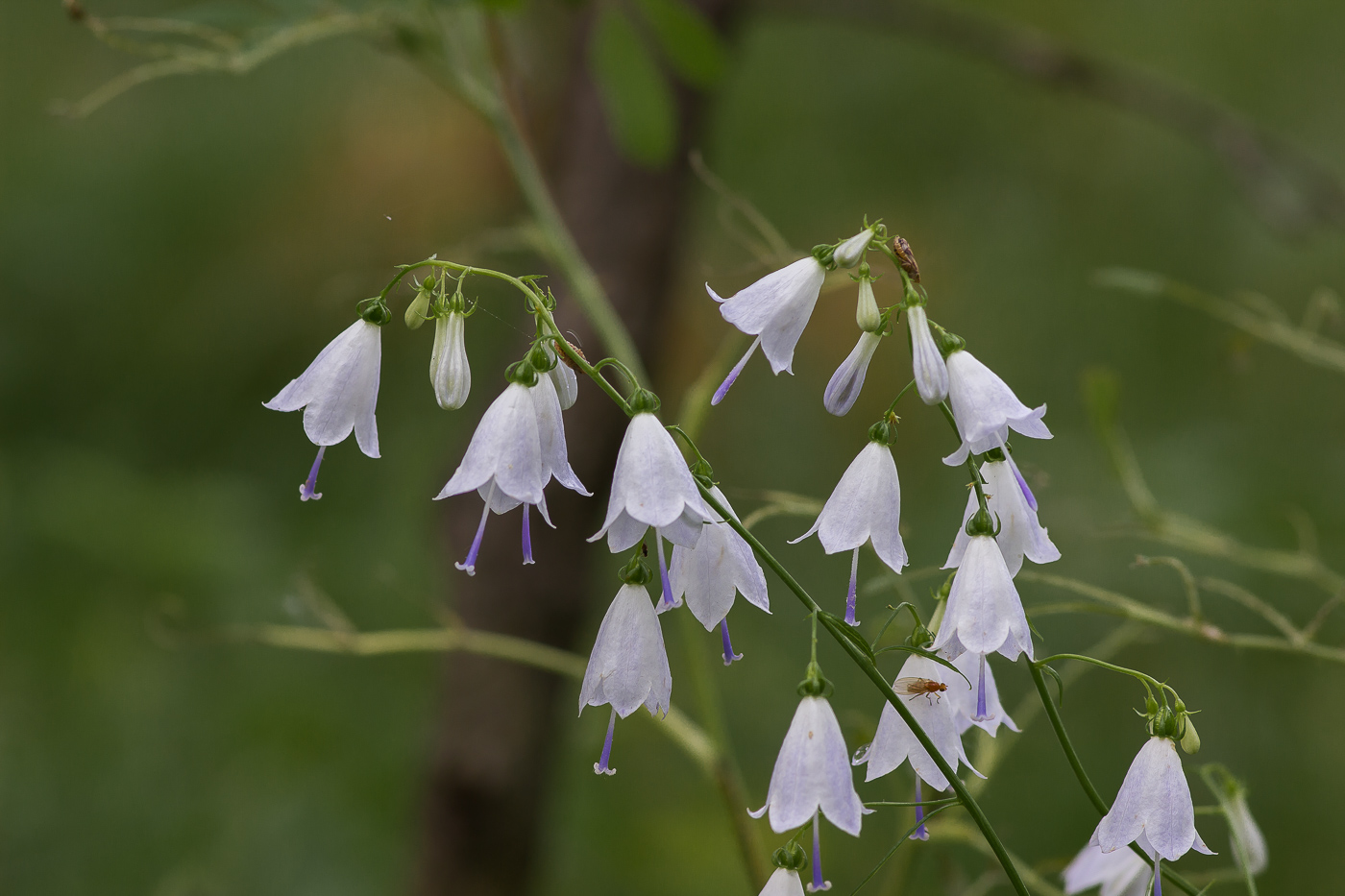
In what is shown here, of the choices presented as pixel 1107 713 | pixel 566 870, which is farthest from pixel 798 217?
pixel 566 870

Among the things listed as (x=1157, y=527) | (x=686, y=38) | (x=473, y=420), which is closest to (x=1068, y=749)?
(x=1157, y=527)

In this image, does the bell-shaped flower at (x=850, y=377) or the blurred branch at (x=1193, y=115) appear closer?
the bell-shaped flower at (x=850, y=377)

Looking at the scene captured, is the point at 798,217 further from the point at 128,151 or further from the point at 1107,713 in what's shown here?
the point at 128,151

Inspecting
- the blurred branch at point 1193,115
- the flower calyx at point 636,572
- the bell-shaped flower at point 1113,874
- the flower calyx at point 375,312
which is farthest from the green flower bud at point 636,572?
the blurred branch at point 1193,115

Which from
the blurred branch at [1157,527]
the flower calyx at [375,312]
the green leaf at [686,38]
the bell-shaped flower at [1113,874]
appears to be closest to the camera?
the flower calyx at [375,312]

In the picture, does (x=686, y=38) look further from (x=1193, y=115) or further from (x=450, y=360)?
(x=1193, y=115)

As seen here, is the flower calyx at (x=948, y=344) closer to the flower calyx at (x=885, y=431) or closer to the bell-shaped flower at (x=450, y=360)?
the flower calyx at (x=885, y=431)

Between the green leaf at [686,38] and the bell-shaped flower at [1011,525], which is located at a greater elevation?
the green leaf at [686,38]
